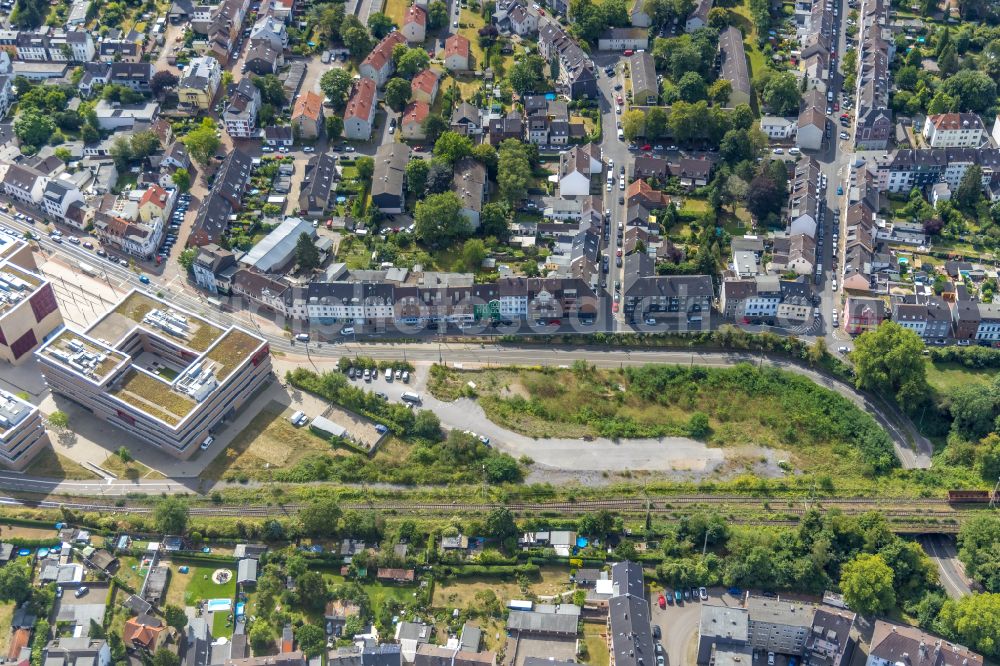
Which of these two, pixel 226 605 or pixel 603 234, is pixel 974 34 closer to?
pixel 603 234

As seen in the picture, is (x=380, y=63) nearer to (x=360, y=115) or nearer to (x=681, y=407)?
(x=360, y=115)

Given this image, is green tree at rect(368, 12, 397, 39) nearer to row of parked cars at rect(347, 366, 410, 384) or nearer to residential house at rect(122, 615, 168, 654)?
row of parked cars at rect(347, 366, 410, 384)

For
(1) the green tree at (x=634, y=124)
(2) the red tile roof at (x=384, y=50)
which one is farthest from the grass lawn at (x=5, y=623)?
(1) the green tree at (x=634, y=124)

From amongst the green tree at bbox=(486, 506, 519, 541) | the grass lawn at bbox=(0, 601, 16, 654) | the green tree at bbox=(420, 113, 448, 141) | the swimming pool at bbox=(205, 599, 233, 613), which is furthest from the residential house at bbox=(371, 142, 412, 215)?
the grass lawn at bbox=(0, 601, 16, 654)

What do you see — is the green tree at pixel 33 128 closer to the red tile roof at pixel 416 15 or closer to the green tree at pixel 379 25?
the green tree at pixel 379 25

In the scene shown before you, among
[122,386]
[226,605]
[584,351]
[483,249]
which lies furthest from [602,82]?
[226,605]
